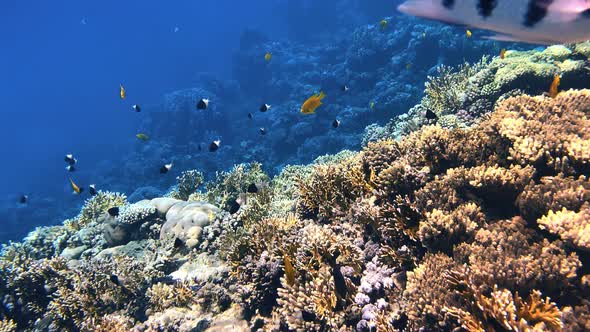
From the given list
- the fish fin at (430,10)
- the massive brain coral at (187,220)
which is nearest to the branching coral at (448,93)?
the massive brain coral at (187,220)

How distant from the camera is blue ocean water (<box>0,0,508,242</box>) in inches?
873

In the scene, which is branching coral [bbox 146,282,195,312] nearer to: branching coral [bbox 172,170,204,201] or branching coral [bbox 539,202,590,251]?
branching coral [bbox 539,202,590,251]

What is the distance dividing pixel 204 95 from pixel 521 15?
31638mm

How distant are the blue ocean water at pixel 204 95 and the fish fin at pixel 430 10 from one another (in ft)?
60.9

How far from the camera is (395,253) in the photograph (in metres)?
3.86

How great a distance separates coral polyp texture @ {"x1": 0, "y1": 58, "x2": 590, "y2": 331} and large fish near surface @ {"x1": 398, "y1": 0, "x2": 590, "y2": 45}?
89.2 inches

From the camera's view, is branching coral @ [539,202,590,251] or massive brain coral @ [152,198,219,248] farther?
massive brain coral @ [152,198,219,248]

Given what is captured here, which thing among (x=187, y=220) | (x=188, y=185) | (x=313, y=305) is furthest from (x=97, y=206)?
(x=313, y=305)

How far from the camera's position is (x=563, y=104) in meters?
4.90

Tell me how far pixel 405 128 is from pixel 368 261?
6.27m

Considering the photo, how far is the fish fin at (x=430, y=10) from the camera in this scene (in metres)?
1.09

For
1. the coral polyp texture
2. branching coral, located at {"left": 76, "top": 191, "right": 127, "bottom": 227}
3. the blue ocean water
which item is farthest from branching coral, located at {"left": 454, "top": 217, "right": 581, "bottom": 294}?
the blue ocean water

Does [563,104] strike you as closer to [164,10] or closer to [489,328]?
[489,328]

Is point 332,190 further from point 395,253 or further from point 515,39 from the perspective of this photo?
point 515,39
